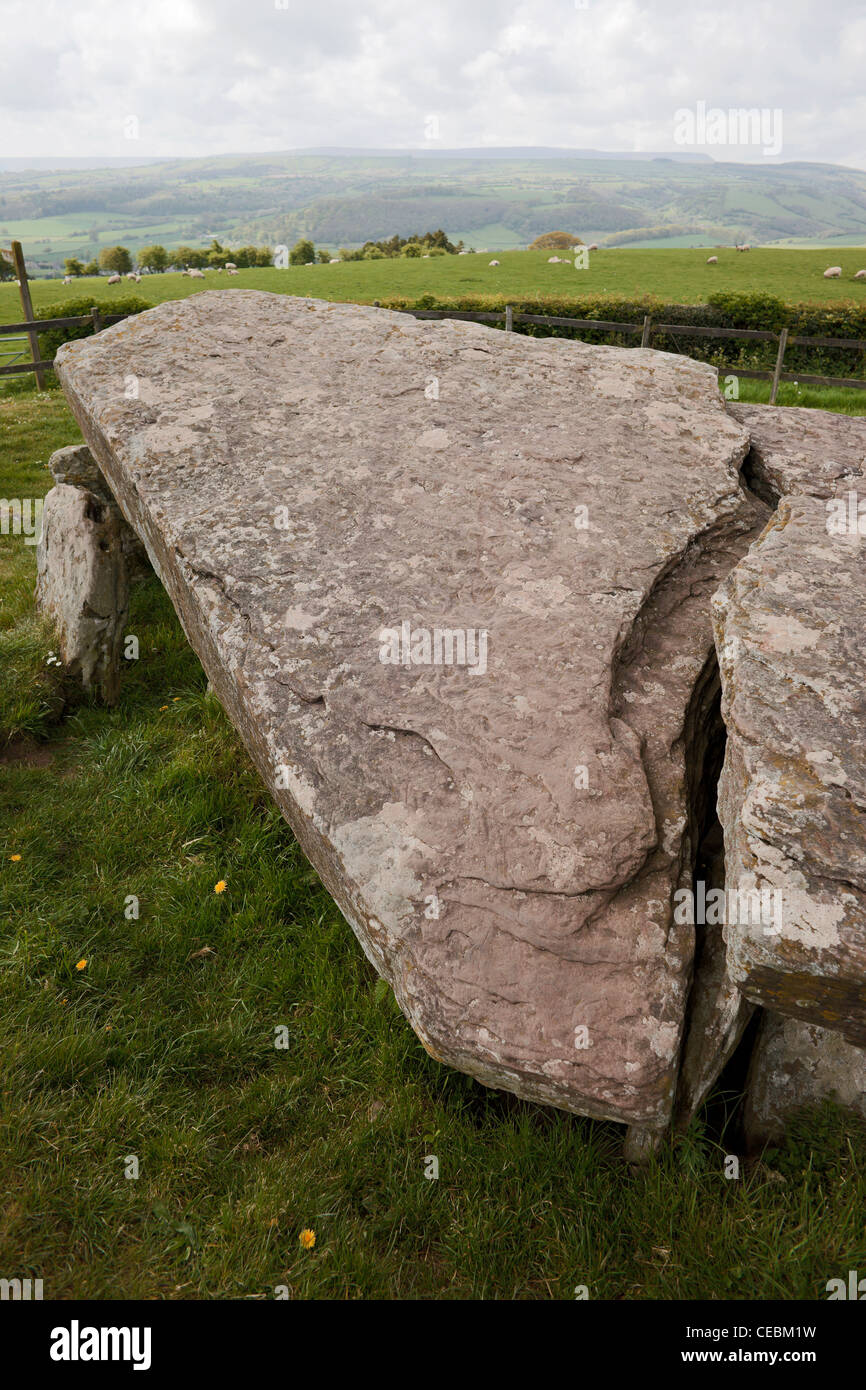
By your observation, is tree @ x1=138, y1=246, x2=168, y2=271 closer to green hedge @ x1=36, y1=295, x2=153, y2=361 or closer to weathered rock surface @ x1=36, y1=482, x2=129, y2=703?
green hedge @ x1=36, y1=295, x2=153, y2=361

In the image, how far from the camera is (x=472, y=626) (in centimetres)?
371

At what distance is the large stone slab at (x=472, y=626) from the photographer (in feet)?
9.14

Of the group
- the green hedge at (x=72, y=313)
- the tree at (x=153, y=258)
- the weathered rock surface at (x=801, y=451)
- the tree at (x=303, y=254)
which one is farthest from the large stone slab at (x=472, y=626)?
the tree at (x=153, y=258)

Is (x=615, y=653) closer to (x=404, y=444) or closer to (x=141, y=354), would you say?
(x=404, y=444)

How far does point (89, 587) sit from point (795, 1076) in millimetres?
5482

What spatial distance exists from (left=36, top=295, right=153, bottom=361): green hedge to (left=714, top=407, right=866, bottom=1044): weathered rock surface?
58.8ft

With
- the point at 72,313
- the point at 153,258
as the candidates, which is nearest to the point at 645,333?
the point at 72,313

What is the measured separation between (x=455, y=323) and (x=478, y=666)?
151 inches

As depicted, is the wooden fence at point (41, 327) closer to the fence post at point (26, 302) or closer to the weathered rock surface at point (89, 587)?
the fence post at point (26, 302)

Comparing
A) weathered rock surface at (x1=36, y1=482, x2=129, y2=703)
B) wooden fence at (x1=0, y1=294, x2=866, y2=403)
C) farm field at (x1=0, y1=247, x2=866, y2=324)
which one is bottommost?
weathered rock surface at (x1=36, y1=482, x2=129, y2=703)

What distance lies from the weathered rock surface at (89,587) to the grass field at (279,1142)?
1.79 metres

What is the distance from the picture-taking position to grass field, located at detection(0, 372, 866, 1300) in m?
2.62

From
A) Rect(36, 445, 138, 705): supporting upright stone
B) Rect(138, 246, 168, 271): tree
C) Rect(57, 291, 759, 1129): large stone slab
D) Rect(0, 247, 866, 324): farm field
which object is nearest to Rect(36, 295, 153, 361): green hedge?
Rect(0, 247, 866, 324): farm field

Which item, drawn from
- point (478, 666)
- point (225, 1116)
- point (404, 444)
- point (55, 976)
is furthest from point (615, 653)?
point (55, 976)
